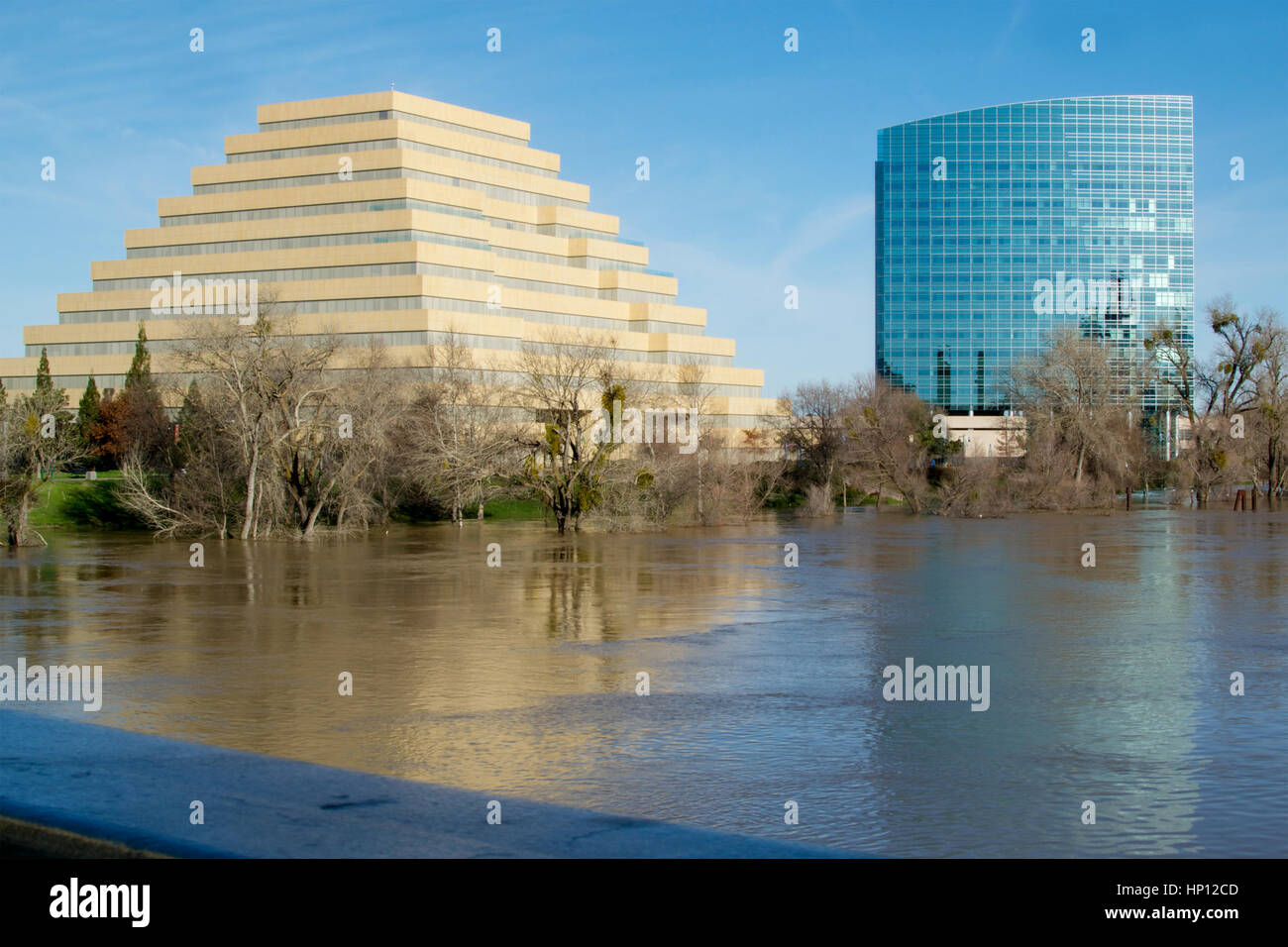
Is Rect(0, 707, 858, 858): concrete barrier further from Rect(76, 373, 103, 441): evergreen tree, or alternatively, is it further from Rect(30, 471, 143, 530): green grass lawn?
Rect(76, 373, 103, 441): evergreen tree

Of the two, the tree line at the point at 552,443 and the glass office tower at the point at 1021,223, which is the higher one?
the glass office tower at the point at 1021,223

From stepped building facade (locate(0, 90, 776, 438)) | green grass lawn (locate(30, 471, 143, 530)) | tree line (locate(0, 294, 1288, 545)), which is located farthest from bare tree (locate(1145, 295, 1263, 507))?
green grass lawn (locate(30, 471, 143, 530))

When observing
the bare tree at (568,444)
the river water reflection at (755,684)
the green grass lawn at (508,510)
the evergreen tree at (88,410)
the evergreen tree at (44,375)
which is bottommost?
the river water reflection at (755,684)

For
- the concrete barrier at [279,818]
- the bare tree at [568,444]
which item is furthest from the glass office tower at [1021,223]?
the concrete barrier at [279,818]

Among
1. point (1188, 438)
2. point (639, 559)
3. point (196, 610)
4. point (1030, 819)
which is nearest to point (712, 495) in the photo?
point (639, 559)

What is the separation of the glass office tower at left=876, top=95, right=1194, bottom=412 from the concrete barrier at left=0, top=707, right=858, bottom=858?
14951 centimetres

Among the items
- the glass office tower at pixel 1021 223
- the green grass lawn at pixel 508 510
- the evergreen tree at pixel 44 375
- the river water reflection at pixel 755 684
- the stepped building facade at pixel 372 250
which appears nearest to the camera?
the river water reflection at pixel 755 684

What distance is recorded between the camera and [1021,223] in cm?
15475

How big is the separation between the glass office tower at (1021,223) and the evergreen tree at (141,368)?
9720 centimetres

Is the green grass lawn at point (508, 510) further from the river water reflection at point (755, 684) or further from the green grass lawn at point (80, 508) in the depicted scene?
the river water reflection at point (755, 684)

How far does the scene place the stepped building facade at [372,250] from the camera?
3504 inches

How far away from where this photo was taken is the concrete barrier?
347 inches
